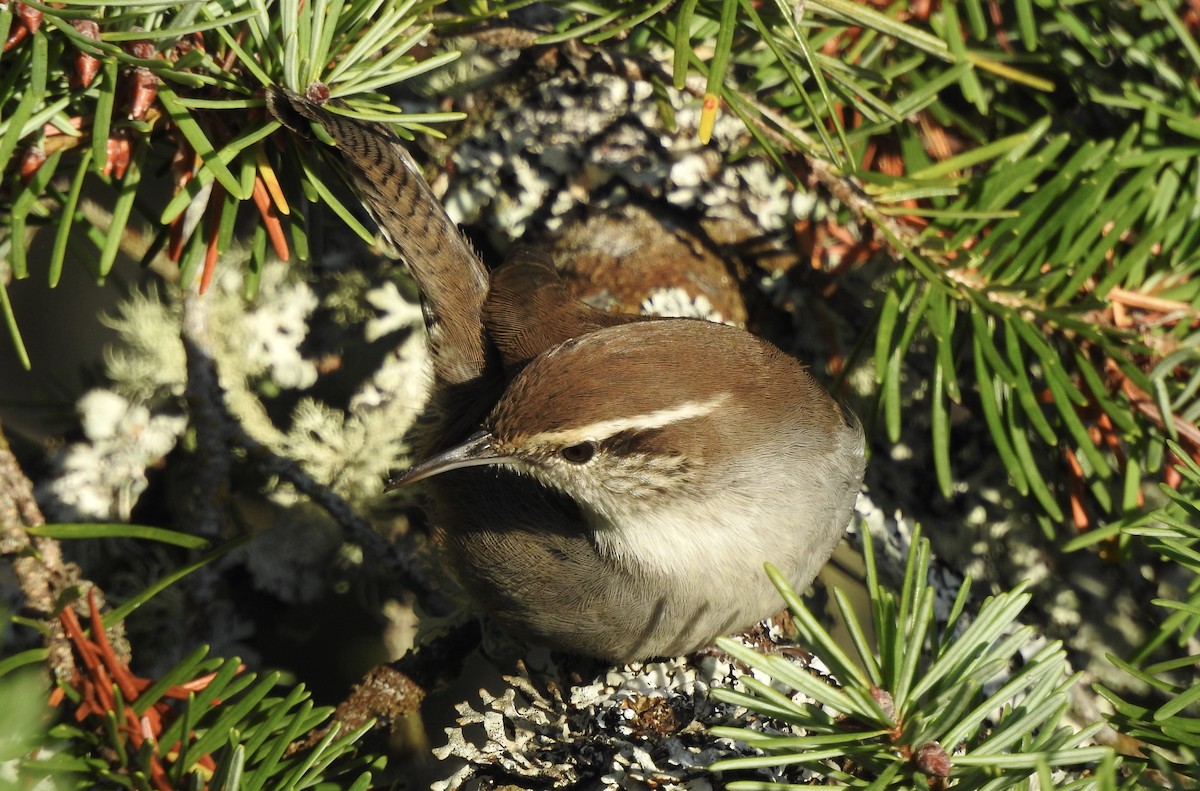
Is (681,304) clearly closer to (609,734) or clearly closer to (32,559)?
(609,734)

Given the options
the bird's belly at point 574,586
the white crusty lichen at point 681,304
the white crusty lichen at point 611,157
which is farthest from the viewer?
the white crusty lichen at point 681,304

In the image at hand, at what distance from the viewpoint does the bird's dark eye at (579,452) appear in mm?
2107

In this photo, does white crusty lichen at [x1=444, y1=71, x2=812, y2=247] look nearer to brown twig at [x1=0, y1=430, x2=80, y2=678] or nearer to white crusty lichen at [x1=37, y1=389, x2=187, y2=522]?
white crusty lichen at [x1=37, y1=389, x2=187, y2=522]

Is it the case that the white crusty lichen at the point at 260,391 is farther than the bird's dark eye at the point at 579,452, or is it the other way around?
the white crusty lichen at the point at 260,391

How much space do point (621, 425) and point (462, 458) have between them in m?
0.33

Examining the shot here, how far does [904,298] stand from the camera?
2.07 m

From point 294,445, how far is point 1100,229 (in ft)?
6.13

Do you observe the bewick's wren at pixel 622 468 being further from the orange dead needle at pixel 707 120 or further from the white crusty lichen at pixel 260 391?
the orange dead needle at pixel 707 120

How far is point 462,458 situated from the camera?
2.11 metres

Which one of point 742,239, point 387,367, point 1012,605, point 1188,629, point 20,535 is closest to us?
point 1012,605

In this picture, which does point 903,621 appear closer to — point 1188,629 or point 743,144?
point 1188,629

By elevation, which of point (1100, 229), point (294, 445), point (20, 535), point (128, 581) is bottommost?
point (128, 581)

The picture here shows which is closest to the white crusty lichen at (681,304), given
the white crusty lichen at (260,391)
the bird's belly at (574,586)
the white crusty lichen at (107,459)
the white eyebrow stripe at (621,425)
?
the white eyebrow stripe at (621,425)

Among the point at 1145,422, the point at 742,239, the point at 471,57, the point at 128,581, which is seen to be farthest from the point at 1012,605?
the point at 128,581
